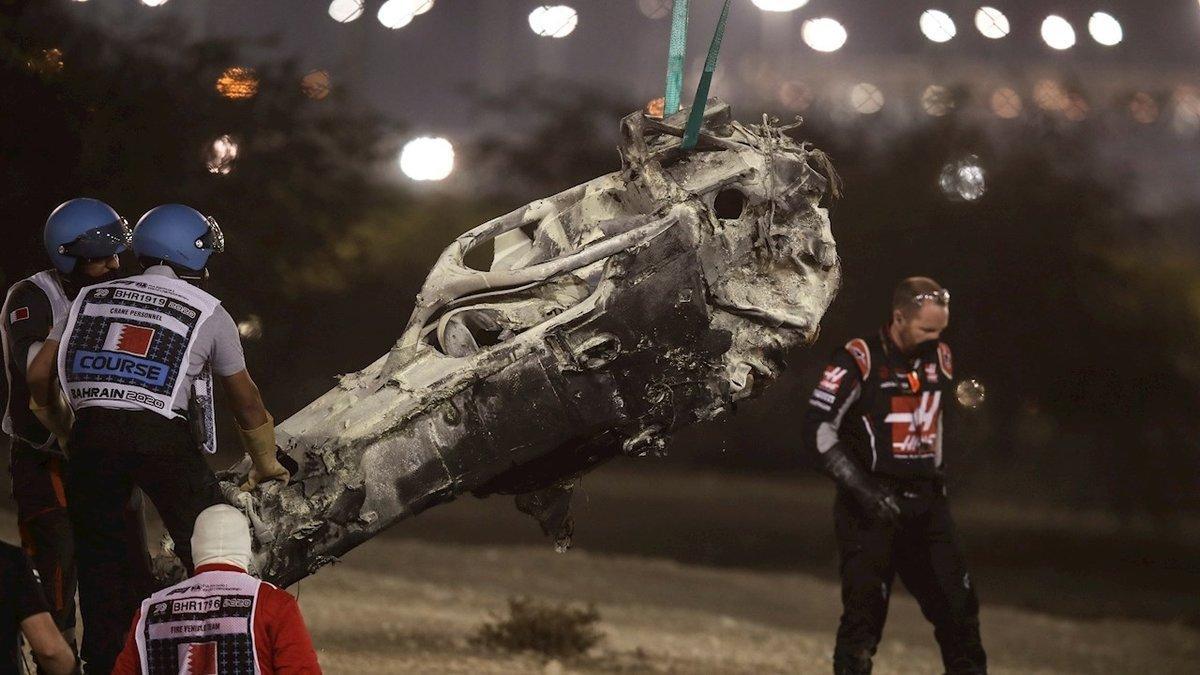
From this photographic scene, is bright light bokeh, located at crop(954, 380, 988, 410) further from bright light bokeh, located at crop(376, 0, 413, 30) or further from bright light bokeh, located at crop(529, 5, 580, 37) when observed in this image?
bright light bokeh, located at crop(529, 5, 580, 37)

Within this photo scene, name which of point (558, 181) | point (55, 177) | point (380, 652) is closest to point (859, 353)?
point (380, 652)

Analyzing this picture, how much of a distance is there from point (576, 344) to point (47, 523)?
2.33m

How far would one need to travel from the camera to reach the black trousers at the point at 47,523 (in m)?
6.57

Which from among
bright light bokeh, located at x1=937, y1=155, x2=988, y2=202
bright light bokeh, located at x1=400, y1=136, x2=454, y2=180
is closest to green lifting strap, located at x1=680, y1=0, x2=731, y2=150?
bright light bokeh, located at x1=400, y1=136, x2=454, y2=180

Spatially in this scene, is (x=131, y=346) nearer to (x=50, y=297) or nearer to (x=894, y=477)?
(x=50, y=297)

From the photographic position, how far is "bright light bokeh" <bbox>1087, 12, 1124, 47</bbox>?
22.0 metres

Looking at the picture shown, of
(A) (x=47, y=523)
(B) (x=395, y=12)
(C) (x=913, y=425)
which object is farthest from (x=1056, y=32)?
(A) (x=47, y=523)

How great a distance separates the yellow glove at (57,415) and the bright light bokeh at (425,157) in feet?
36.2

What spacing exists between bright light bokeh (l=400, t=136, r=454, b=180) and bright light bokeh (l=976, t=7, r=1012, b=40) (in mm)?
7618

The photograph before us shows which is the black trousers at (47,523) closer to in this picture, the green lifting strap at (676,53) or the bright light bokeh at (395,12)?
the green lifting strap at (676,53)

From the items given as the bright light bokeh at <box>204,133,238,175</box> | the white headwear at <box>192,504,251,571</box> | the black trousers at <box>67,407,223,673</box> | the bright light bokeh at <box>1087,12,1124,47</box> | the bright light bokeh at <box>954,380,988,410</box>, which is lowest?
the white headwear at <box>192,504,251,571</box>

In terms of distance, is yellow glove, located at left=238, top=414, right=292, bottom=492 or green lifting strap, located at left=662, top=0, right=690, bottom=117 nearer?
yellow glove, located at left=238, top=414, right=292, bottom=492

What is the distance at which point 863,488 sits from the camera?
799 centimetres

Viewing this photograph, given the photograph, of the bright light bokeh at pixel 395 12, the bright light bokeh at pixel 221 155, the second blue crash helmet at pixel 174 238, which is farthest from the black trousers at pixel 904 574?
the bright light bokeh at pixel 395 12
